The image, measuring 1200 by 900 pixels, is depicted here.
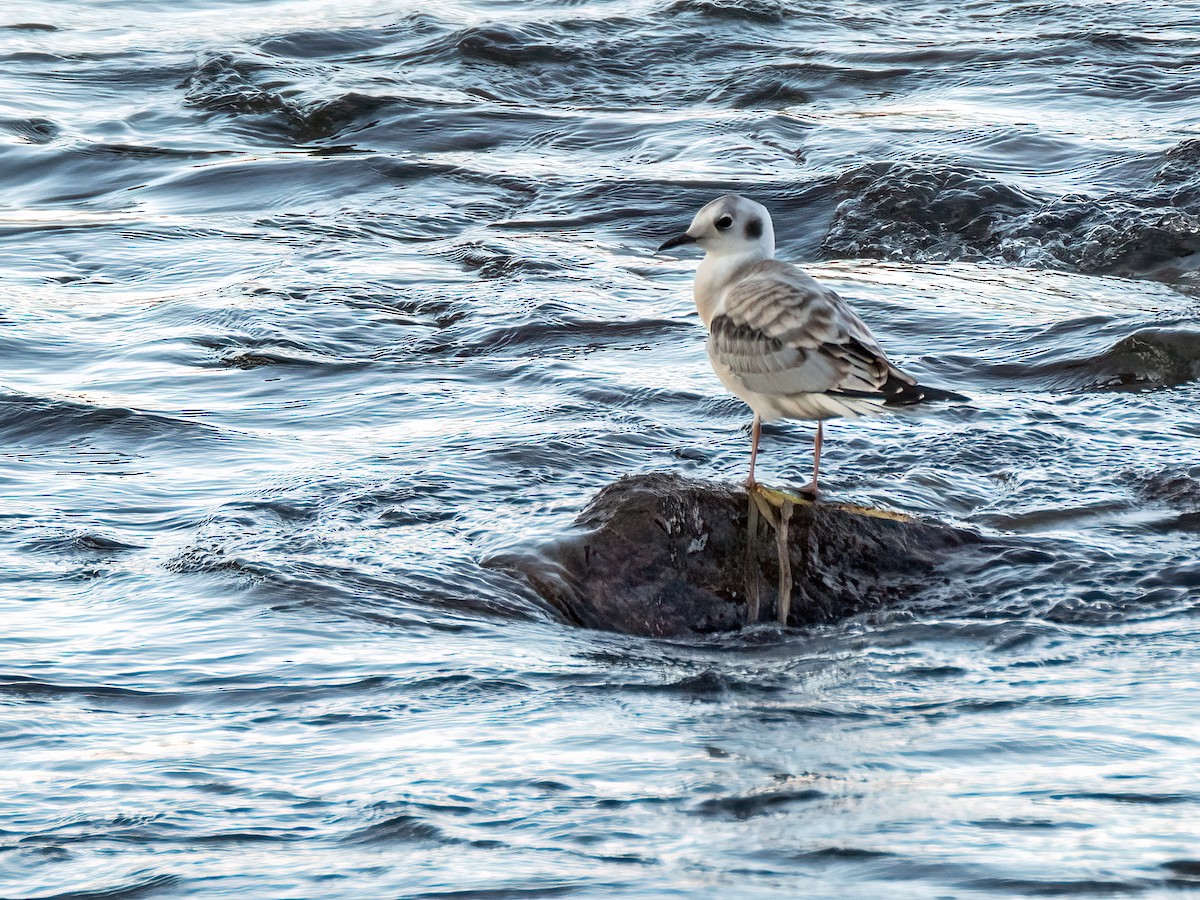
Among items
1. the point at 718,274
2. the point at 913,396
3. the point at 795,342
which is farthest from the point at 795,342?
the point at 718,274

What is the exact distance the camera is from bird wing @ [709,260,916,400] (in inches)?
199

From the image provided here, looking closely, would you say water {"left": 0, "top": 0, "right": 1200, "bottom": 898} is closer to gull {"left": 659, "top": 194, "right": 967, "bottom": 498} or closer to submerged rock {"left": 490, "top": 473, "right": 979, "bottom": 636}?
submerged rock {"left": 490, "top": 473, "right": 979, "bottom": 636}

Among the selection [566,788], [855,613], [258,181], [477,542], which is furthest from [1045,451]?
[258,181]

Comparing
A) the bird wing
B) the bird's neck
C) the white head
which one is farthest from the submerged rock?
the white head

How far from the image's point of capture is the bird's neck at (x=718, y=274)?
→ 5.81m

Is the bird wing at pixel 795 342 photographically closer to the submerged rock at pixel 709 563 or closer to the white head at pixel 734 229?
the white head at pixel 734 229

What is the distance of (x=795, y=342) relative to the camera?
17.1 feet

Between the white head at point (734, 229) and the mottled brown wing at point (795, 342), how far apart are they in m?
0.25

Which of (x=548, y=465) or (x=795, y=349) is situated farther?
(x=548, y=465)

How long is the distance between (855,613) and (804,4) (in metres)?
11.9

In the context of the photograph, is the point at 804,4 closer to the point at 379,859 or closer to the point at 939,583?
the point at 939,583

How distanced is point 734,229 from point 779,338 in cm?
70

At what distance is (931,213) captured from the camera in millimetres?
9625

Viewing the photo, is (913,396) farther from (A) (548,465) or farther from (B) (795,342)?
(A) (548,465)
